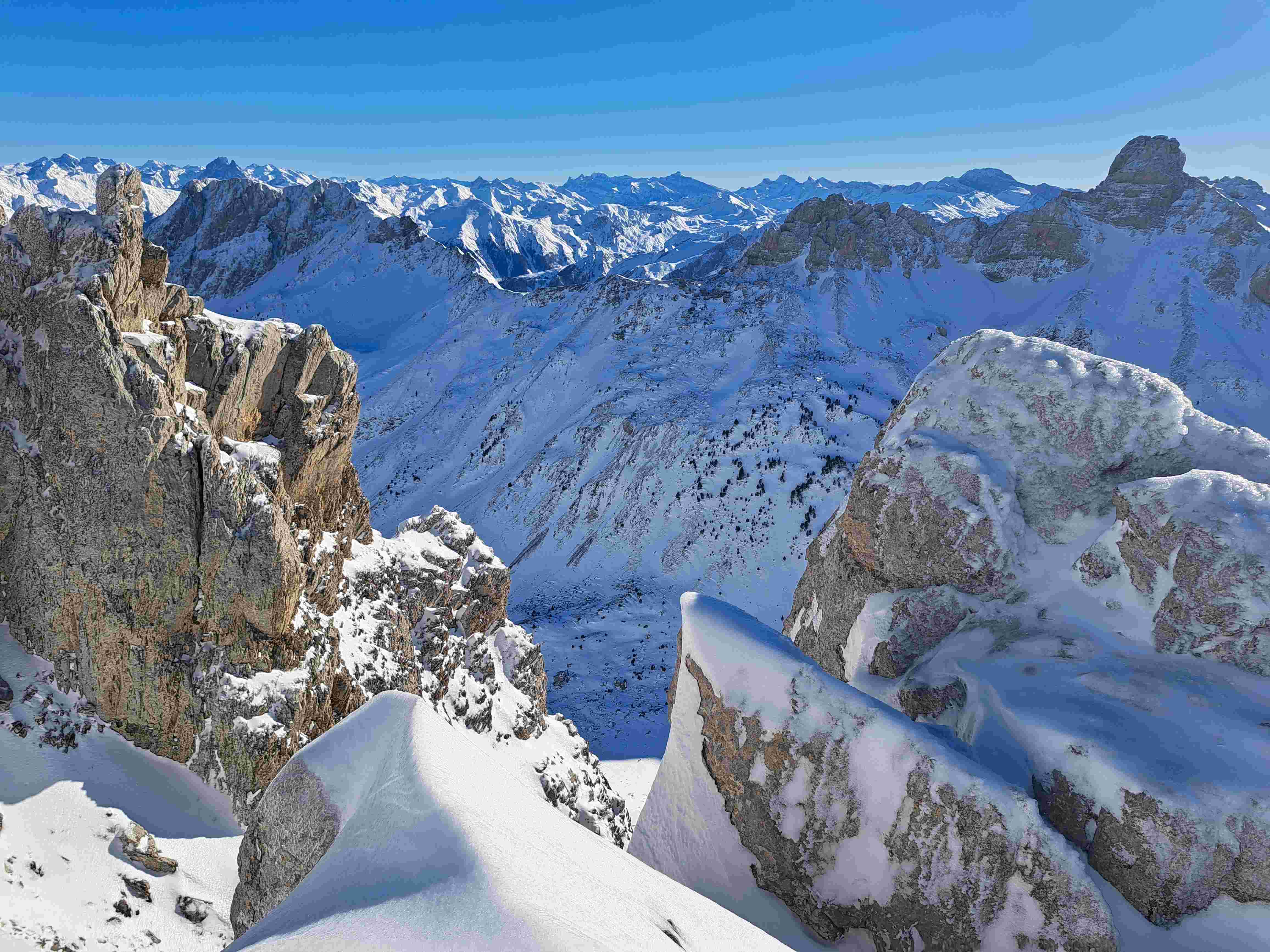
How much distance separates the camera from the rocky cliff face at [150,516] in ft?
60.7

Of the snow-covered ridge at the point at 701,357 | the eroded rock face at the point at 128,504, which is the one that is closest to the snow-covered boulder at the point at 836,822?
the eroded rock face at the point at 128,504

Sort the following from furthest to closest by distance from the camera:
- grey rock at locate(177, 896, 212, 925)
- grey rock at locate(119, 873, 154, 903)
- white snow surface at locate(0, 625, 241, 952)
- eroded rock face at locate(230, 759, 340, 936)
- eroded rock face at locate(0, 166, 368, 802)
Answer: eroded rock face at locate(0, 166, 368, 802)
grey rock at locate(177, 896, 212, 925)
grey rock at locate(119, 873, 154, 903)
white snow surface at locate(0, 625, 241, 952)
eroded rock face at locate(230, 759, 340, 936)

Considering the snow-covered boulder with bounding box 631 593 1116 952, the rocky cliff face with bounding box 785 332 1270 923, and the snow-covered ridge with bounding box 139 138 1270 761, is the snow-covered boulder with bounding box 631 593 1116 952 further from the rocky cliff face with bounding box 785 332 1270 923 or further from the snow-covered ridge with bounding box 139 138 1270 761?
the snow-covered ridge with bounding box 139 138 1270 761

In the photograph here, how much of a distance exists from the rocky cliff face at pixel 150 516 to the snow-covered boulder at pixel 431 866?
1097 cm

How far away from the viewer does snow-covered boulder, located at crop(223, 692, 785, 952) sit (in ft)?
19.5

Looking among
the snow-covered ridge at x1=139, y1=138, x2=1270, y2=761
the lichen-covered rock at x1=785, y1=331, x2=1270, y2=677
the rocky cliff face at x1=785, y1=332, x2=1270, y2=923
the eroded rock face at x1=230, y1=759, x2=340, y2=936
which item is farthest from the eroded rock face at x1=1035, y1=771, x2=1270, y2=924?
the snow-covered ridge at x1=139, y1=138, x2=1270, y2=761

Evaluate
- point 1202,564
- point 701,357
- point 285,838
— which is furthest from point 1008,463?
point 701,357

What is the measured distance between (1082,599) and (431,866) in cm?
1179

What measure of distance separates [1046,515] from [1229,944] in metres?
7.21

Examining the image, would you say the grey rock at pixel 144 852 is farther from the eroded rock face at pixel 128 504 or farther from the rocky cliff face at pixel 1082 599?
the rocky cliff face at pixel 1082 599

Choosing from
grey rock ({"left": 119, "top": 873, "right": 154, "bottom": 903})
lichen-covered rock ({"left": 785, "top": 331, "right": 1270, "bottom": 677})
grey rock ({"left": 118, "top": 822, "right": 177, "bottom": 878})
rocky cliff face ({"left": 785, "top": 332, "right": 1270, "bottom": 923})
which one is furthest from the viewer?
grey rock ({"left": 118, "top": 822, "right": 177, "bottom": 878})

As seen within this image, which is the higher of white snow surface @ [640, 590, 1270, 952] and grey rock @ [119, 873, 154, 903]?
white snow surface @ [640, 590, 1270, 952]

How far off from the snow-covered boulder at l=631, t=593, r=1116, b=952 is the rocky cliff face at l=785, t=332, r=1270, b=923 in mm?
1198

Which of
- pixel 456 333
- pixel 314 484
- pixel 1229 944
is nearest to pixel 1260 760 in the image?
pixel 1229 944
